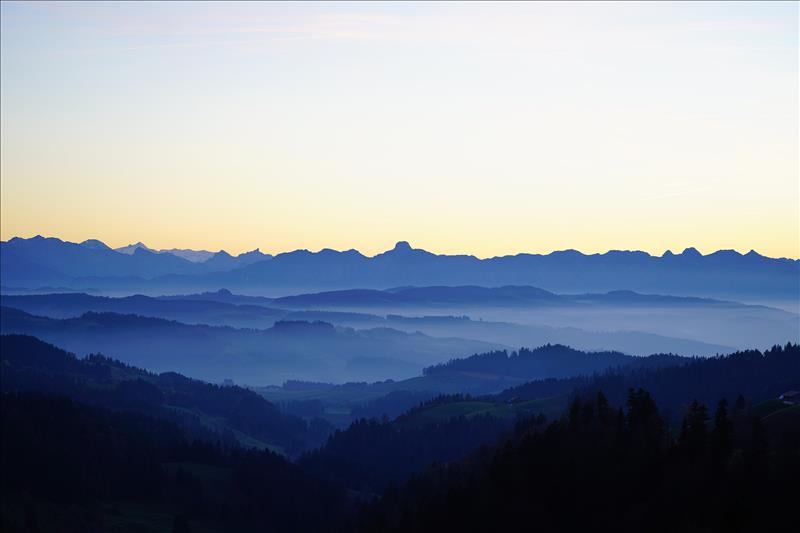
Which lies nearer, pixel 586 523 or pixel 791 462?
pixel 791 462

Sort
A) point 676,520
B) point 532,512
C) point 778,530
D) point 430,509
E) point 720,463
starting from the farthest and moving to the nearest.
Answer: point 430,509, point 532,512, point 720,463, point 676,520, point 778,530

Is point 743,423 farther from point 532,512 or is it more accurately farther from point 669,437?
point 532,512

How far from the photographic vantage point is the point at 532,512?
5098 inches

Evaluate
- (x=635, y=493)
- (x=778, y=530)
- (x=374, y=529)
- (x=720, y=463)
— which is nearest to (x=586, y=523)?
(x=635, y=493)

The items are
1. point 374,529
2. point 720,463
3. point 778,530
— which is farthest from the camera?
point 374,529

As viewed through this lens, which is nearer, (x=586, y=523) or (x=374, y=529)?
(x=586, y=523)

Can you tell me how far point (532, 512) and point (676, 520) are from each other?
25.6 meters

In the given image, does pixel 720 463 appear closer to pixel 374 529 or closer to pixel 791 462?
pixel 791 462

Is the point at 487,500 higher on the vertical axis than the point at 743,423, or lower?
lower

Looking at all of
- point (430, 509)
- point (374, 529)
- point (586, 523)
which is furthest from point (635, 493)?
point (374, 529)

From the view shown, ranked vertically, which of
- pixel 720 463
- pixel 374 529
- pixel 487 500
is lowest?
pixel 374 529

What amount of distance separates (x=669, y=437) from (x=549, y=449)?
18.8 m

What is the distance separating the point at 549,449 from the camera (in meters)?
144

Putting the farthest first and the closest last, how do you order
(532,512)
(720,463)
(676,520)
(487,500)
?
(487,500) < (532,512) < (720,463) < (676,520)
